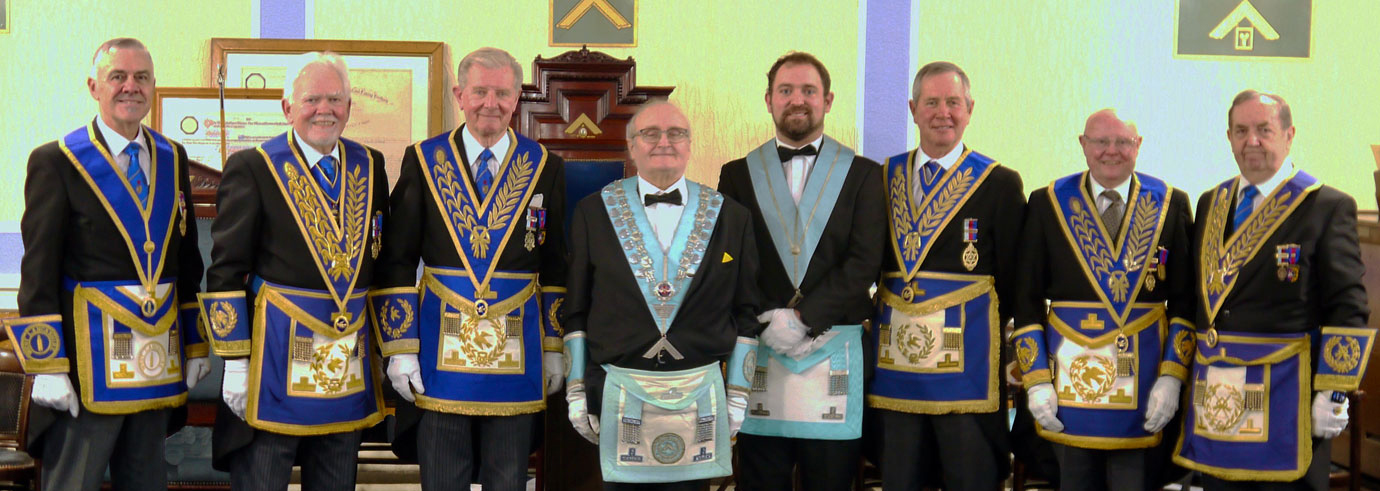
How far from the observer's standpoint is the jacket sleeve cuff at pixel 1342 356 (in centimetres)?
283

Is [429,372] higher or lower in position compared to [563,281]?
lower

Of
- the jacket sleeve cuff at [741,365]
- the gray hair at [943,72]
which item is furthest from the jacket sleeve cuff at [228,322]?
the gray hair at [943,72]

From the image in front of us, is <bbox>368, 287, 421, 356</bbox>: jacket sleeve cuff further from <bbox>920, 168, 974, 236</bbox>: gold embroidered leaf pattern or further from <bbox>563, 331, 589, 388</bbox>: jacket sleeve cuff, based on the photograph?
<bbox>920, 168, 974, 236</bbox>: gold embroidered leaf pattern

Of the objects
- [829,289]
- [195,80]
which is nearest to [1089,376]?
[829,289]

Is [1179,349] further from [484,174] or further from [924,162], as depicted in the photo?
[484,174]

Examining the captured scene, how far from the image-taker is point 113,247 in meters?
2.87

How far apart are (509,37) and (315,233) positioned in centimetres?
235

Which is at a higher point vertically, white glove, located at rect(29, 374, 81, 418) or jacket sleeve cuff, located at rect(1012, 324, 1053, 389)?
Answer: jacket sleeve cuff, located at rect(1012, 324, 1053, 389)

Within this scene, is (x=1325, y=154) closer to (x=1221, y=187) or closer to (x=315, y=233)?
(x=1221, y=187)

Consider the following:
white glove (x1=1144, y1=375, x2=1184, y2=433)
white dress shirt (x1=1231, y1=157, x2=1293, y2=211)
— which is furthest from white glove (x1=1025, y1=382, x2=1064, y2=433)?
white dress shirt (x1=1231, y1=157, x2=1293, y2=211)

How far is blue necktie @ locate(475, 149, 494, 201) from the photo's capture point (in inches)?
118

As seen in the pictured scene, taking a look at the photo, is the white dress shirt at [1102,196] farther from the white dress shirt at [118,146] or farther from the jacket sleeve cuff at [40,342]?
the jacket sleeve cuff at [40,342]

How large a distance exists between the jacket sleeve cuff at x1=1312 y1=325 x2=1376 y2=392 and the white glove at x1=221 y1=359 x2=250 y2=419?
2.72 meters

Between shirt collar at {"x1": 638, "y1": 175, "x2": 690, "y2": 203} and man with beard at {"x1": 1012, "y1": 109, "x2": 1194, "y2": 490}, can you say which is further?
man with beard at {"x1": 1012, "y1": 109, "x2": 1194, "y2": 490}
